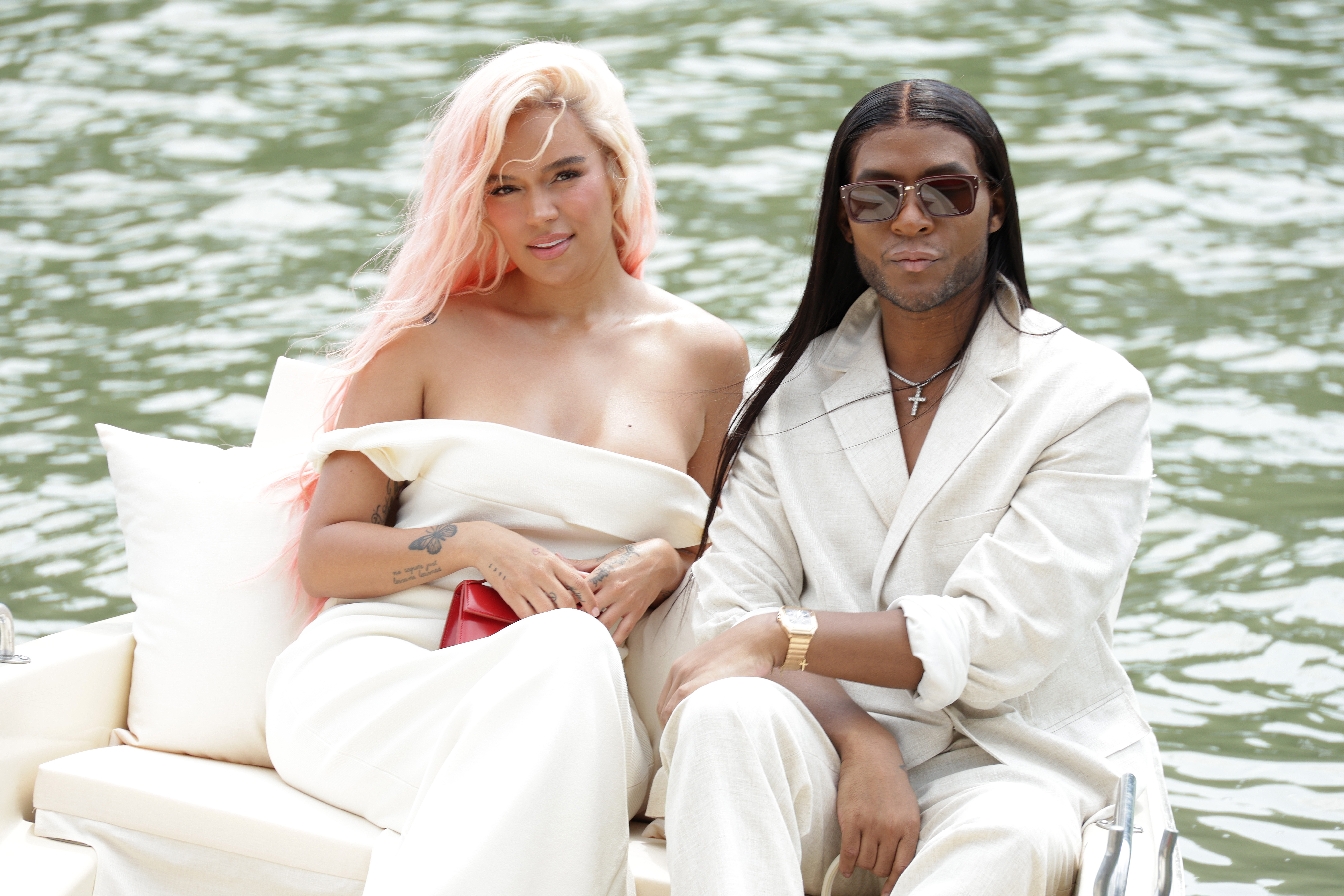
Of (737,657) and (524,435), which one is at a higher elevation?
(524,435)

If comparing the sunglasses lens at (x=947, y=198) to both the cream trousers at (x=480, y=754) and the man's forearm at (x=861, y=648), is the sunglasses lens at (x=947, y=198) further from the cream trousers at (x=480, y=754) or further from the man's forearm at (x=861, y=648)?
the cream trousers at (x=480, y=754)

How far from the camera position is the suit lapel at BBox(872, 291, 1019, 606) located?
2197mm

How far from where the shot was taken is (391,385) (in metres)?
2.61

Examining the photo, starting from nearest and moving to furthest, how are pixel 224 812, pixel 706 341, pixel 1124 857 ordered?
pixel 1124 857
pixel 224 812
pixel 706 341

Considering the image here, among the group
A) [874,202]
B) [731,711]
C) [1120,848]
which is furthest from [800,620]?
[874,202]

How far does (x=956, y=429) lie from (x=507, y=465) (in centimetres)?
82

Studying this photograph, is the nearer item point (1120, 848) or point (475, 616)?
point (1120, 848)

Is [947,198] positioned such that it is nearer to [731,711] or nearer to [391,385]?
[731,711]

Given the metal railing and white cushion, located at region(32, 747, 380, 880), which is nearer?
the metal railing

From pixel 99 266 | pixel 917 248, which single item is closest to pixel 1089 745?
pixel 917 248

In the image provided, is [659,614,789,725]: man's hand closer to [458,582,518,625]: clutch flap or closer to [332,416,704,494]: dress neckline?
[458,582,518,625]: clutch flap

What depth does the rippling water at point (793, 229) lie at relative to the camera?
14.0 ft

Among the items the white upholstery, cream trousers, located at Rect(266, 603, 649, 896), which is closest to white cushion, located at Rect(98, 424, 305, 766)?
the white upholstery

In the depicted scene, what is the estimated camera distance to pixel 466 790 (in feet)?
6.60
